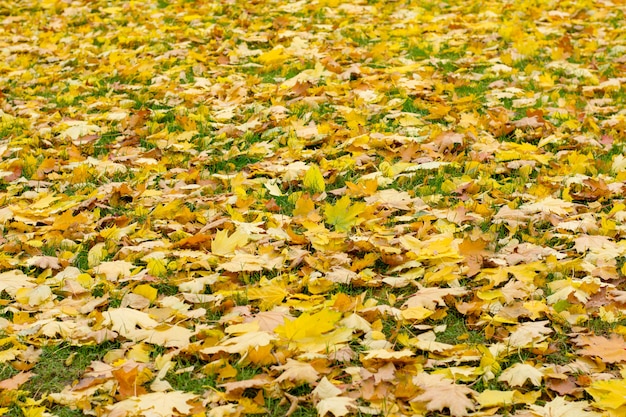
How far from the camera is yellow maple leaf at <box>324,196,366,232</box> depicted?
3305mm

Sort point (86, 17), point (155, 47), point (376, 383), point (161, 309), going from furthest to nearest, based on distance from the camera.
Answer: point (86, 17) < point (155, 47) < point (161, 309) < point (376, 383)

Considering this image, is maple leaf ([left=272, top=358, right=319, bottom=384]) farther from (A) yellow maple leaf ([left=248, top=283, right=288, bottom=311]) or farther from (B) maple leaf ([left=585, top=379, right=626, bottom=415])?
(B) maple leaf ([left=585, top=379, right=626, bottom=415])

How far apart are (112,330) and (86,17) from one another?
5.39m

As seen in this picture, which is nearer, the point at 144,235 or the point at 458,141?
the point at 144,235

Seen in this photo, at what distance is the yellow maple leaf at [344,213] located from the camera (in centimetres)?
330

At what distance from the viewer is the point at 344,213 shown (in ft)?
10.9

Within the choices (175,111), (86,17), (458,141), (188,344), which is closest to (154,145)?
(175,111)

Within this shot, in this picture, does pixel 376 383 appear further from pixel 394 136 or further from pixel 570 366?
pixel 394 136

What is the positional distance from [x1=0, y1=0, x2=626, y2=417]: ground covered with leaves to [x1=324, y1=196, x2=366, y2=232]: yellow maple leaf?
10mm

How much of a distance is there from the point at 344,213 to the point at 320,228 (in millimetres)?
127

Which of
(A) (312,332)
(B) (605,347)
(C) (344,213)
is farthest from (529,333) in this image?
(C) (344,213)

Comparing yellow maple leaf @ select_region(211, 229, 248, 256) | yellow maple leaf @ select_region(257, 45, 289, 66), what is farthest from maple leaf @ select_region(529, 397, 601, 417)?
yellow maple leaf @ select_region(257, 45, 289, 66)

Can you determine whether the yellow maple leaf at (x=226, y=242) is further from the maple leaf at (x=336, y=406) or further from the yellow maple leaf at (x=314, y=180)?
the maple leaf at (x=336, y=406)

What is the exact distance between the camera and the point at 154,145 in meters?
4.43
